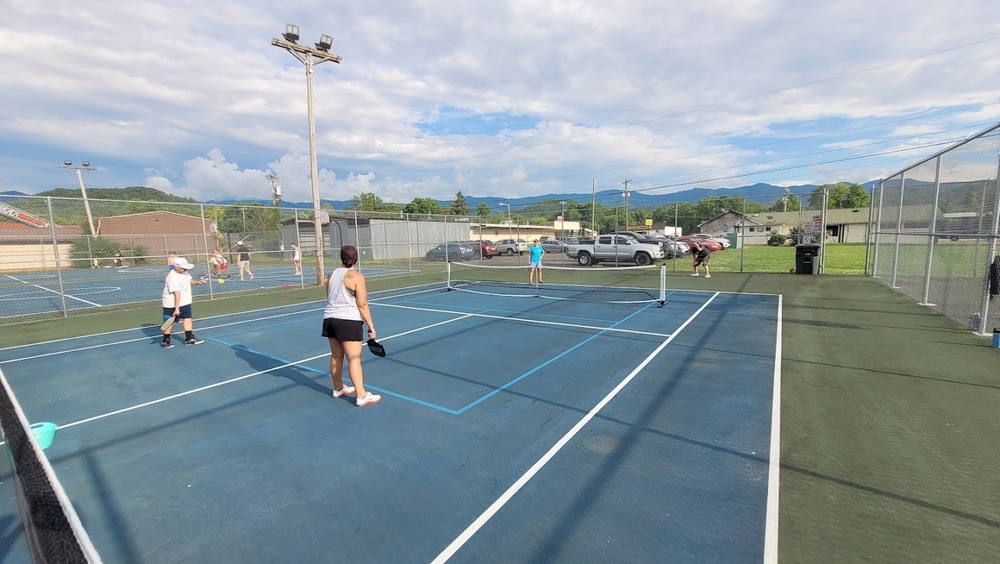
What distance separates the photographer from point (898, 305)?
11094 millimetres

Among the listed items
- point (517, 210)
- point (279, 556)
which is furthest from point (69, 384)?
point (517, 210)

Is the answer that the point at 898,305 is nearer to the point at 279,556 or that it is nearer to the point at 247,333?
the point at 279,556

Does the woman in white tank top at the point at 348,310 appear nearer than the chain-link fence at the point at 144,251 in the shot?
Yes

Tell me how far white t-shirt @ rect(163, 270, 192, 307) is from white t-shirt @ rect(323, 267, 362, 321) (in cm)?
529

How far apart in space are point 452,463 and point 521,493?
0.82 m

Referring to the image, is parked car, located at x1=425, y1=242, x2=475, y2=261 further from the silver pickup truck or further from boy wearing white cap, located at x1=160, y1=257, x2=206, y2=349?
boy wearing white cap, located at x1=160, y1=257, x2=206, y2=349

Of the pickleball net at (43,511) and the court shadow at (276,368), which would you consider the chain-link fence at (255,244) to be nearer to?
the court shadow at (276,368)

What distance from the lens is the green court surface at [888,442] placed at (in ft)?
9.88

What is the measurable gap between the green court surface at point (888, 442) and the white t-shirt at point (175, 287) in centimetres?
417

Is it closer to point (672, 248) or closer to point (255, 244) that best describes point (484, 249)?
point (672, 248)

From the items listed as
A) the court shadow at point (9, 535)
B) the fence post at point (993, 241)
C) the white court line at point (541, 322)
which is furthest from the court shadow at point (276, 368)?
the fence post at point (993, 241)

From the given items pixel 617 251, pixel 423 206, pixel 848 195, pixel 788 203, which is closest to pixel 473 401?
pixel 617 251

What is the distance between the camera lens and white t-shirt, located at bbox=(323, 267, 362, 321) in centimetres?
523

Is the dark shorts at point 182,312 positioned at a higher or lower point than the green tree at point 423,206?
lower
